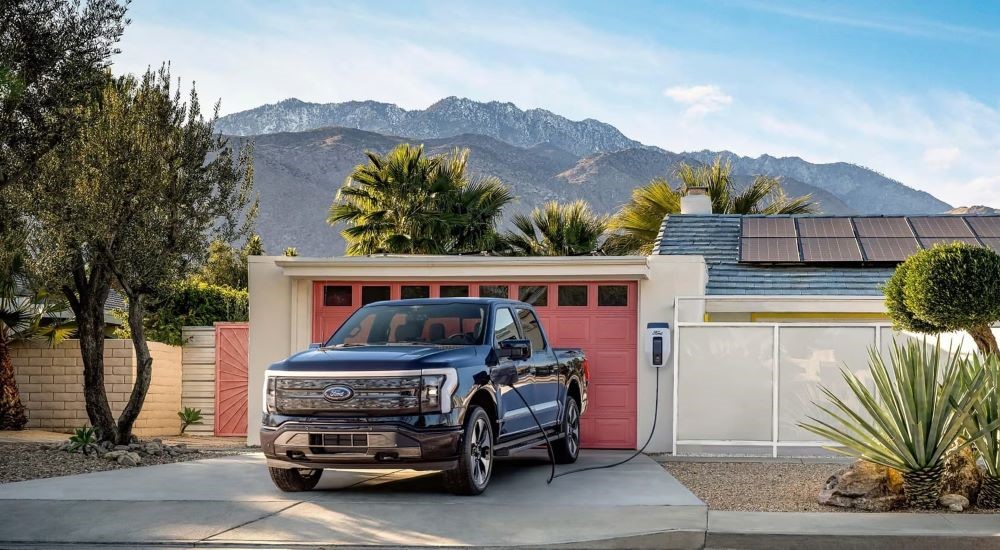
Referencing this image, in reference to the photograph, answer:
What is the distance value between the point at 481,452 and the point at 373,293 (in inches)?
253

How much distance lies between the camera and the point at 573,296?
16.6 meters

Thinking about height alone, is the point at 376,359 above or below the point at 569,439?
above

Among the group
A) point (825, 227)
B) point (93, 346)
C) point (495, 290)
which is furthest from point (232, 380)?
point (825, 227)

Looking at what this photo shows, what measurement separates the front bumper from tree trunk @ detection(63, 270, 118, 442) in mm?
5810

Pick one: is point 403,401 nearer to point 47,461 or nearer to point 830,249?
point 47,461

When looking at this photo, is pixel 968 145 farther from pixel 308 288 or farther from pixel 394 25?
pixel 308 288

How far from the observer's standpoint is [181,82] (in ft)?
49.8

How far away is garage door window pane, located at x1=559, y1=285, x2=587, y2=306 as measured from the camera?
655 inches

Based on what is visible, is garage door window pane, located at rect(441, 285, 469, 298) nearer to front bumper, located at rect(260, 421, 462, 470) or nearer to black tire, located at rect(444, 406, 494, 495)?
black tire, located at rect(444, 406, 494, 495)

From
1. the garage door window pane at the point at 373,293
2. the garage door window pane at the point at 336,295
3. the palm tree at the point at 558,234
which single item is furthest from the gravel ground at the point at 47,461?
the palm tree at the point at 558,234

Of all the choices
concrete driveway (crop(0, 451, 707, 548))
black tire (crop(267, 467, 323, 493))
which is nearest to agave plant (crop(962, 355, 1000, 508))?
concrete driveway (crop(0, 451, 707, 548))

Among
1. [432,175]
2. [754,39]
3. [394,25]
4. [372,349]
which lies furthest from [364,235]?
[372,349]

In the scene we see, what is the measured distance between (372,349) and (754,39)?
16284 millimetres

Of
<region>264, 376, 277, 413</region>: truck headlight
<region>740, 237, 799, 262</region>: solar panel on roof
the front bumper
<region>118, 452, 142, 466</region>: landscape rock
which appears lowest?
<region>118, 452, 142, 466</region>: landscape rock
